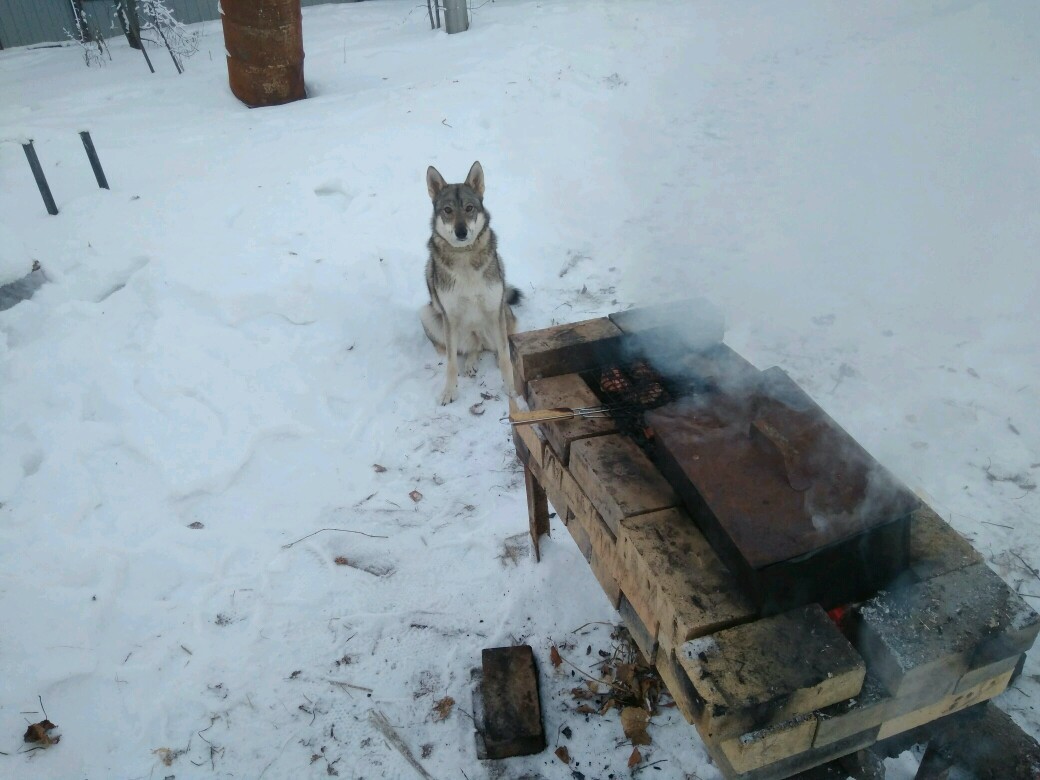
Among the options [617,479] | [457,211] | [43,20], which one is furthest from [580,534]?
[43,20]

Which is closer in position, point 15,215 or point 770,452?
point 770,452

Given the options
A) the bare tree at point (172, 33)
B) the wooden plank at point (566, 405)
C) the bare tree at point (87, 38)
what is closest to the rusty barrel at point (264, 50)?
the bare tree at point (172, 33)

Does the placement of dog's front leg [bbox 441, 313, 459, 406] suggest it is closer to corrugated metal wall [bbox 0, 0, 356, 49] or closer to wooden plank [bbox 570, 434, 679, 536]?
wooden plank [bbox 570, 434, 679, 536]

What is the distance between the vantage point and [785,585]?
5.67 feet

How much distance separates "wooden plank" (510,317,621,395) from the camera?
280 centimetres

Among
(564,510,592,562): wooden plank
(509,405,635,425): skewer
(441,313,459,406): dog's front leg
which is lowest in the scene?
(441,313,459,406): dog's front leg

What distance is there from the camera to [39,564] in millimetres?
3357

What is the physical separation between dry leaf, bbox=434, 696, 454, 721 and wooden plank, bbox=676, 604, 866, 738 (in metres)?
1.36

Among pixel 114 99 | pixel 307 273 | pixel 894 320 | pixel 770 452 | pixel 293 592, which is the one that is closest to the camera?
pixel 770 452

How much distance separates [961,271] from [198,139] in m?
6.78

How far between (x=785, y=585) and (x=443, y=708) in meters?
1.64

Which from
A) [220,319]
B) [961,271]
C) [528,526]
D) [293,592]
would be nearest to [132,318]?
[220,319]

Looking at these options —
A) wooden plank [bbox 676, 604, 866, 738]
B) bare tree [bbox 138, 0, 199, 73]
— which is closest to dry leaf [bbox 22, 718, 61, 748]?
wooden plank [bbox 676, 604, 866, 738]

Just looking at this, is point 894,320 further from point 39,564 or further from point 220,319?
point 39,564
